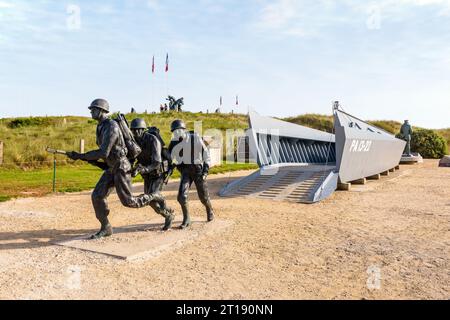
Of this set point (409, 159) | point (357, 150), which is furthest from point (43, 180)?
point (409, 159)

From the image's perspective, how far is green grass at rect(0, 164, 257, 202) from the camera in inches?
507

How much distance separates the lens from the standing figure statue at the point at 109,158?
605cm

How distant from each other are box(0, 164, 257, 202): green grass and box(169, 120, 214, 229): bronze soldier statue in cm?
707

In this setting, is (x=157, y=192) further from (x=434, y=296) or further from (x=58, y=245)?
(x=434, y=296)

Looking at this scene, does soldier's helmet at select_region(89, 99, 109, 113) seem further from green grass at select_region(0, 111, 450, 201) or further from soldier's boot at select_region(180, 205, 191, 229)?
green grass at select_region(0, 111, 450, 201)

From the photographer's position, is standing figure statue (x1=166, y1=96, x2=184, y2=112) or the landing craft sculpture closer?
the landing craft sculpture

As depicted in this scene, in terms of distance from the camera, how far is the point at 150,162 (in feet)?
22.6

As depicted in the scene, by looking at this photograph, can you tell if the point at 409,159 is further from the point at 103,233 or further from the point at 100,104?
the point at 100,104

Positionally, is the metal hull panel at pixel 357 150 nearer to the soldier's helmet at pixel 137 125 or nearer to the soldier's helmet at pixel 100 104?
the soldier's helmet at pixel 137 125

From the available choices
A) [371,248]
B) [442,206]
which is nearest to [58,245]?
[371,248]

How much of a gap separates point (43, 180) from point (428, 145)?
32981mm

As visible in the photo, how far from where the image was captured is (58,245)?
623cm

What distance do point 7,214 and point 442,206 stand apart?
1215 cm

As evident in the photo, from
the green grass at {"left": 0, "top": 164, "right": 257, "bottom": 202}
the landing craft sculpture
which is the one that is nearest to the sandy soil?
the landing craft sculpture
